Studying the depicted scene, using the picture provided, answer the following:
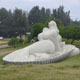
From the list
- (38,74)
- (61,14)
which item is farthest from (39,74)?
(61,14)

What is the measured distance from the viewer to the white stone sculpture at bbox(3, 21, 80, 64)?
1614 centimetres

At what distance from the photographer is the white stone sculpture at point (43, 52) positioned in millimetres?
16141

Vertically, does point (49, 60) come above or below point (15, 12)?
below

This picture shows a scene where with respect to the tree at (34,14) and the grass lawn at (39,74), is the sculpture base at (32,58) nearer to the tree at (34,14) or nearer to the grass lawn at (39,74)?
the grass lawn at (39,74)

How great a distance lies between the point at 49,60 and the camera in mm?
16328

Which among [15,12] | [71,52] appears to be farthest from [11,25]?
[71,52]

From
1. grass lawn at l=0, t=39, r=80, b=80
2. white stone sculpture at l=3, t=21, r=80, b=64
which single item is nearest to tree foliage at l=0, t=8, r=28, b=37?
white stone sculpture at l=3, t=21, r=80, b=64

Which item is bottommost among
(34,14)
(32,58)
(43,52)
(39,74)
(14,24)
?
(32,58)

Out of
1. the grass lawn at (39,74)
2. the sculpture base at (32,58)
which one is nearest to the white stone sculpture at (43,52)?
the sculpture base at (32,58)

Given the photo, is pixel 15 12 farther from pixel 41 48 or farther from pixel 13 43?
pixel 41 48

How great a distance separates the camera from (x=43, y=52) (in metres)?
17.5

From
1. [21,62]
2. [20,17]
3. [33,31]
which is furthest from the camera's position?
[20,17]

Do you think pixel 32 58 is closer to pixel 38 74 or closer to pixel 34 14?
pixel 38 74

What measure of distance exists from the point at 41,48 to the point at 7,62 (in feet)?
8.68
